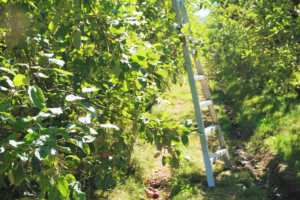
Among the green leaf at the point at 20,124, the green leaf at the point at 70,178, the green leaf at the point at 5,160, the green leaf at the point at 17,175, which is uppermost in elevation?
the green leaf at the point at 20,124

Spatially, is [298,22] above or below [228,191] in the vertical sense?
above

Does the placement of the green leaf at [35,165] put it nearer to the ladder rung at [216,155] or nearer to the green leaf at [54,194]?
the green leaf at [54,194]

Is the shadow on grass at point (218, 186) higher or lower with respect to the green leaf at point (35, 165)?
lower

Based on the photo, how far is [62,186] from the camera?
124 centimetres

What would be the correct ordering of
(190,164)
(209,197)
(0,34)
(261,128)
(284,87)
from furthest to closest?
1. (261,128)
2. (284,87)
3. (190,164)
4. (209,197)
5. (0,34)

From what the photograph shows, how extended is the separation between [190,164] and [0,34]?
3328 millimetres

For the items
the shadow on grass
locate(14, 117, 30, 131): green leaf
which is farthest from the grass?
locate(14, 117, 30, 131): green leaf

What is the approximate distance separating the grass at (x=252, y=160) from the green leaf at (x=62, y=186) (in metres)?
1.29

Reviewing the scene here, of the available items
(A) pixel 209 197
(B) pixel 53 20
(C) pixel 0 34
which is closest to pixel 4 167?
(B) pixel 53 20

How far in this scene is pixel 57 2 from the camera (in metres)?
2.20

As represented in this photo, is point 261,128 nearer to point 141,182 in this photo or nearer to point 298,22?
point 298,22

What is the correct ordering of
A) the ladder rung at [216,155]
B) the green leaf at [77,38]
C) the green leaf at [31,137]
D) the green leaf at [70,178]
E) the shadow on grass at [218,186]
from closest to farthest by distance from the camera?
the green leaf at [31,137]
the green leaf at [70,178]
the green leaf at [77,38]
the shadow on grass at [218,186]
the ladder rung at [216,155]

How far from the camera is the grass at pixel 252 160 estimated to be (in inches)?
163

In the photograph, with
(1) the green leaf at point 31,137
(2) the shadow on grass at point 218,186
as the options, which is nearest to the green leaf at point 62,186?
(1) the green leaf at point 31,137
